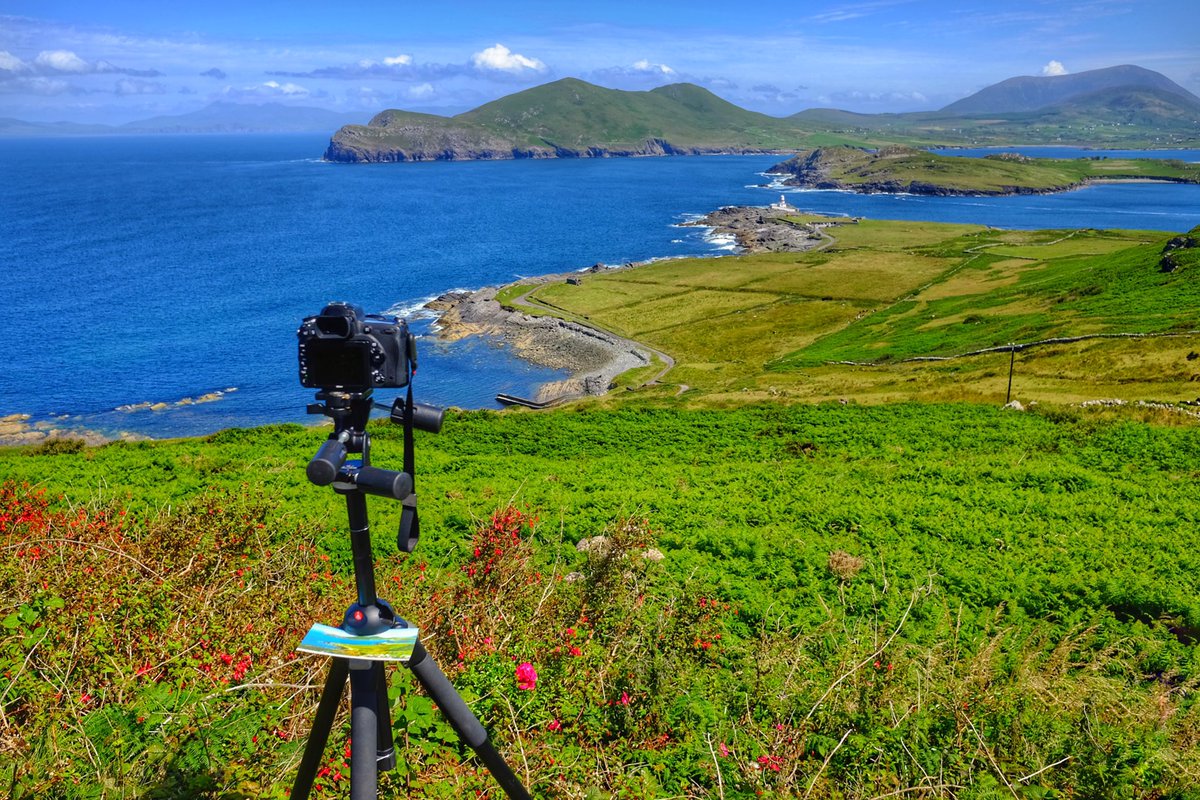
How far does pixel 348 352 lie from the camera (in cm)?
386

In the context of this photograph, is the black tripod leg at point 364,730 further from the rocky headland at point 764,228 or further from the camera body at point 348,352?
the rocky headland at point 764,228

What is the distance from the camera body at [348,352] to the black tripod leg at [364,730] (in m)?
1.60

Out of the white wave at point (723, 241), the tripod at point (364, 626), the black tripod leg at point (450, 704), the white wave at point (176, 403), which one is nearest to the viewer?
the tripod at point (364, 626)

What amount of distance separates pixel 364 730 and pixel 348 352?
6.81ft

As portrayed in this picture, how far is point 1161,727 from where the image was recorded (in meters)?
7.02

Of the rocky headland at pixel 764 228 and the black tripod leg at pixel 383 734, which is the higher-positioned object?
the rocky headland at pixel 764 228

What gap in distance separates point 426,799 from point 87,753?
2.47 meters

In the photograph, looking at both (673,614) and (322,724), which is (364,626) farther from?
(673,614)

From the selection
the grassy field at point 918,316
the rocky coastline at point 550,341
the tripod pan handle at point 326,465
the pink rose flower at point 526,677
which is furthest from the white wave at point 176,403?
the tripod pan handle at point 326,465

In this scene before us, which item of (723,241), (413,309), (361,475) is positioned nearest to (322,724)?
(361,475)

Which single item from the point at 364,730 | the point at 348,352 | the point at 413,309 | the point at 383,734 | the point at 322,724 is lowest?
the point at 413,309

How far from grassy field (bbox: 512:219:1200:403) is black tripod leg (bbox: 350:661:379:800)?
105 ft

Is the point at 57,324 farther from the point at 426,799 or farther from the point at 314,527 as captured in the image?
the point at 426,799

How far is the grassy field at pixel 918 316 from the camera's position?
34.8 m
